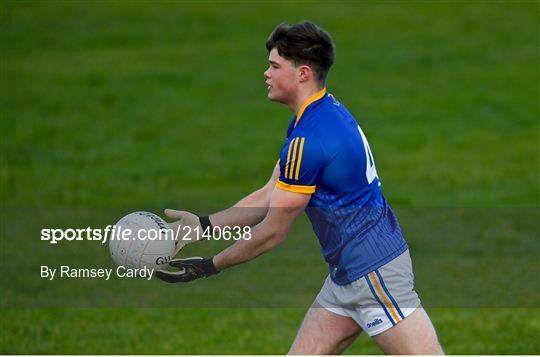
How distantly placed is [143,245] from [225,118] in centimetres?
1738

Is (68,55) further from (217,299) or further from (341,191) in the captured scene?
(341,191)

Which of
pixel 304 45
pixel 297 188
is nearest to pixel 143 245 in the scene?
pixel 297 188

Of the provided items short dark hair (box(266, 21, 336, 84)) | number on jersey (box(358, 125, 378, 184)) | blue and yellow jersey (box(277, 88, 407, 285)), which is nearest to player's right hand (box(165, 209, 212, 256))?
blue and yellow jersey (box(277, 88, 407, 285))

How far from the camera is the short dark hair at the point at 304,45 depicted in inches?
321

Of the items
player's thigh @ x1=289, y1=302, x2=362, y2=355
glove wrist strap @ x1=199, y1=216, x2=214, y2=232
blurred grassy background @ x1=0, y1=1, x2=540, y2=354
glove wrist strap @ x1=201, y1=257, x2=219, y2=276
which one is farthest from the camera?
blurred grassy background @ x1=0, y1=1, x2=540, y2=354

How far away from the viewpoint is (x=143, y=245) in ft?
28.3

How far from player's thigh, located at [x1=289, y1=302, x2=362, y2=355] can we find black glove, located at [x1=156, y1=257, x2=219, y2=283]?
80 centimetres

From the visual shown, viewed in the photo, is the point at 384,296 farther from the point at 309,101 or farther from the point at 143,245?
the point at 143,245

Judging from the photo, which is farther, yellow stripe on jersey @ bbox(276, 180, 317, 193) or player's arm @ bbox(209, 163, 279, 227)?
player's arm @ bbox(209, 163, 279, 227)

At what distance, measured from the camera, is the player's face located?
8.20m

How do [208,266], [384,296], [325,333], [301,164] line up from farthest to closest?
[325,333], [208,266], [384,296], [301,164]

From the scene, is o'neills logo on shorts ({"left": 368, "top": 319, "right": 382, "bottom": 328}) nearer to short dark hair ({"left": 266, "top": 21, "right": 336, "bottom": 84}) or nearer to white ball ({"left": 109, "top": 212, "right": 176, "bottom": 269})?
white ball ({"left": 109, "top": 212, "right": 176, "bottom": 269})

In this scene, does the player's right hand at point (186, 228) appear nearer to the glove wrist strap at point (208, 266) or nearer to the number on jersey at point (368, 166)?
the glove wrist strap at point (208, 266)

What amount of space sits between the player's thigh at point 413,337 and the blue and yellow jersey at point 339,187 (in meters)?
0.41
